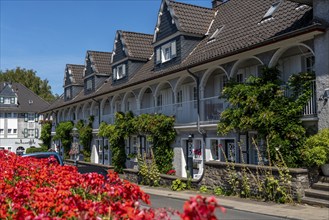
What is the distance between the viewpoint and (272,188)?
13891mm

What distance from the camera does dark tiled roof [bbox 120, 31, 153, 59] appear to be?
3184cm

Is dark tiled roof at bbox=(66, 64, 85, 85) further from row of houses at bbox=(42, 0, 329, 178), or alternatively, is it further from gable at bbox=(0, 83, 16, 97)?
gable at bbox=(0, 83, 16, 97)

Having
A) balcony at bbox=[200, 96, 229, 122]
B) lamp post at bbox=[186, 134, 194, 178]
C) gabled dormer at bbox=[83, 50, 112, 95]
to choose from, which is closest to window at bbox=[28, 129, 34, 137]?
gabled dormer at bbox=[83, 50, 112, 95]

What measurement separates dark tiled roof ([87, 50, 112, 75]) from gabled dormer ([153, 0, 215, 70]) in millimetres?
13045

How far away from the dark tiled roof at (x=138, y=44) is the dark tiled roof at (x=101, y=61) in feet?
22.8

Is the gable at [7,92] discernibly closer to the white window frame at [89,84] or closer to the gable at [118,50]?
the white window frame at [89,84]

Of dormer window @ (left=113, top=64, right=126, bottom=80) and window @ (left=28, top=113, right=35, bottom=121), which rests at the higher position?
dormer window @ (left=113, top=64, right=126, bottom=80)

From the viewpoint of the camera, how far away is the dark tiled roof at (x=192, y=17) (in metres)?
24.7

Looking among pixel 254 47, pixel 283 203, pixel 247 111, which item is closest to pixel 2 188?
pixel 283 203

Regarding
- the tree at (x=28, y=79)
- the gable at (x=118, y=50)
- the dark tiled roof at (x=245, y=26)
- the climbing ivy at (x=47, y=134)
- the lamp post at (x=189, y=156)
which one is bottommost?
the lamp post at (x=189, y=156)

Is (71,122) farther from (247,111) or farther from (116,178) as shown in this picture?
(116,178)

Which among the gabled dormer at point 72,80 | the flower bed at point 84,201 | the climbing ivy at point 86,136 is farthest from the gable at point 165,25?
the gabled dormer at point 72,80

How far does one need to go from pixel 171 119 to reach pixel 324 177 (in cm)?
1053

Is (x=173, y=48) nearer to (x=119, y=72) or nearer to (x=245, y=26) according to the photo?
(x=245, y=26)
